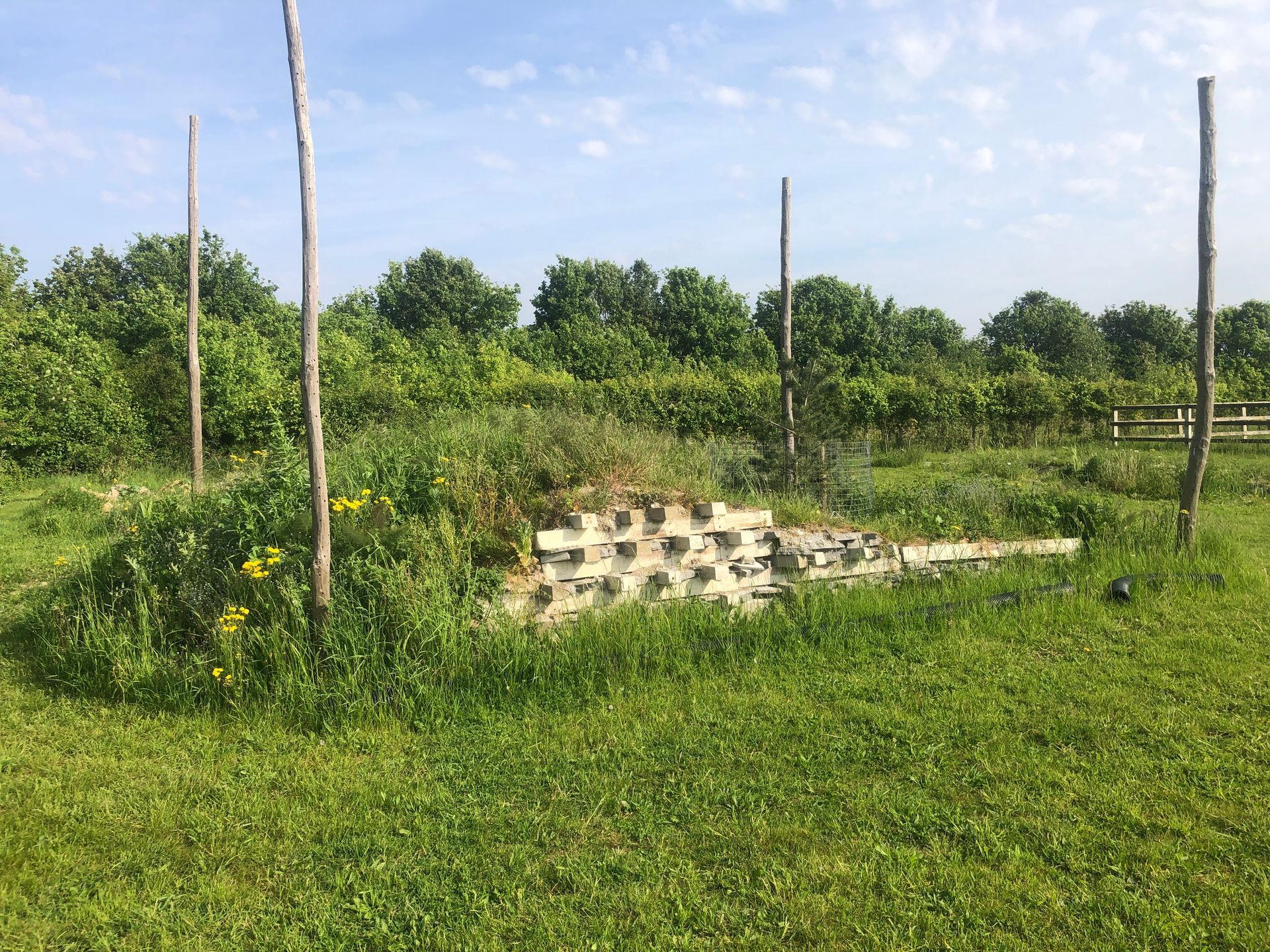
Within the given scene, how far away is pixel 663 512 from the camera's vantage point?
5730mm

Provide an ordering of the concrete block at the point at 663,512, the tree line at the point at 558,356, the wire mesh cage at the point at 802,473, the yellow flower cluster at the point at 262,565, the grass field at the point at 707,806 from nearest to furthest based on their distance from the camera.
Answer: the grass field at the point at 707,806, the yellow flower cluster at the point at 262,565, the concrete block at the point at 663,512, the wire mesh cage at the point at 802,473, the tree line at the point at 558,356

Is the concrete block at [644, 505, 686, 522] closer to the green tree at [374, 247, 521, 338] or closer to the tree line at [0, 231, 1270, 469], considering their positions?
the tree line at [0, 231, 1270, 469]

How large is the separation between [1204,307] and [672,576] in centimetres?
553

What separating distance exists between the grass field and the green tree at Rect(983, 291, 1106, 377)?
3835cm

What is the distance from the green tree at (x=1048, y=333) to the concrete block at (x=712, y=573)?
3758 centimetres

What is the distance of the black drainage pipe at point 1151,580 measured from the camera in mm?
5602

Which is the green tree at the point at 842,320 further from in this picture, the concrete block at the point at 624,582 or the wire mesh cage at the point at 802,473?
the concrete block at the point at 624,582

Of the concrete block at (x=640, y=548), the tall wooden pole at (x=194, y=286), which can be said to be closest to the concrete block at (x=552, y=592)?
the concrete block at (x=640, y=548)

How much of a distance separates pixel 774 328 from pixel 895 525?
112 feet

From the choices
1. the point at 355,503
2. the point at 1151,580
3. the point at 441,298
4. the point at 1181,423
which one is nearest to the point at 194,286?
the point at 355,503

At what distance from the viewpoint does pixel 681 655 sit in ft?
15.3

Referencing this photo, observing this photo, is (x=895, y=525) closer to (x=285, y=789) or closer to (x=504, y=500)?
(x=504, y=500)

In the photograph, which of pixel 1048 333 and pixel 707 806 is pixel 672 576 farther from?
pixel 1048 333

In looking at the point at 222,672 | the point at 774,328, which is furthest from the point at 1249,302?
the point at 222,672
